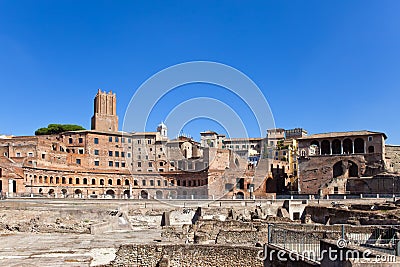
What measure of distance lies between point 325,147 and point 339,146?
8.66 feet

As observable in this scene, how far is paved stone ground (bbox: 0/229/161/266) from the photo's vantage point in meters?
20.1

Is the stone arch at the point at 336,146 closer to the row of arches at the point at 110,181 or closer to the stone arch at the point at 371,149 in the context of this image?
the stone arch at the point at 371,149

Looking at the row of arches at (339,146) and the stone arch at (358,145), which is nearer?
the row of arches at (339,146)

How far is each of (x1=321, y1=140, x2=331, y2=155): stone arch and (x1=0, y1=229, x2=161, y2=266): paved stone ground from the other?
4684 cm

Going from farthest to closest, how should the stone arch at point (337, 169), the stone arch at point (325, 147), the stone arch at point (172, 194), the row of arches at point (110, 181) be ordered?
the stone arch at point (325, 147)
the stone arch at point (172, 194)
the stone arch at point (337, 169)
the row of arches at point (110, 181)

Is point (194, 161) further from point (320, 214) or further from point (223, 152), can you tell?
point (320, 214)

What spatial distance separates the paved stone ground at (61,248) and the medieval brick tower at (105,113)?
63177 millimetres

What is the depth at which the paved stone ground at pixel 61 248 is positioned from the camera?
66.1ft

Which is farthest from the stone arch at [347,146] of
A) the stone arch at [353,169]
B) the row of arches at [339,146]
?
the stone arch at [353,169]

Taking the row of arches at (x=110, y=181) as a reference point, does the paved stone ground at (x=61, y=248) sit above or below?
below

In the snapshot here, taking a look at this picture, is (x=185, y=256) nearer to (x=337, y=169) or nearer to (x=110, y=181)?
(x=337, y=169)

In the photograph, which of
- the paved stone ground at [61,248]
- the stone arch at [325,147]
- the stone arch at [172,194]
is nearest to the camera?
the paved stone ground at [61,248]

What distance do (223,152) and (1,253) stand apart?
172 feet

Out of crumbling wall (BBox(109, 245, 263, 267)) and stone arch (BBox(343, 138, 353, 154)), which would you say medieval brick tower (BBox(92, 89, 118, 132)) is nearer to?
stone arch (BBox(343, 138, 353, 154))
